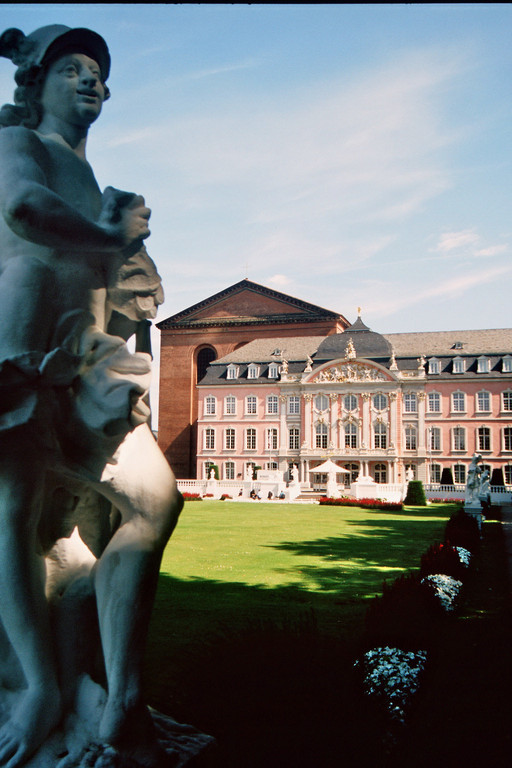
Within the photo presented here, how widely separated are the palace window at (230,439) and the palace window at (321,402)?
7.68 m

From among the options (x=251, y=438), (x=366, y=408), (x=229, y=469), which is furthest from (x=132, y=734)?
(x=229, y=469)

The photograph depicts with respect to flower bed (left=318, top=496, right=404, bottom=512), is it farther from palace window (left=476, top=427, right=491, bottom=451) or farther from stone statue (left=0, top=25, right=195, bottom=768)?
stone statue (left=0, top=25, right=195, bottom=768)

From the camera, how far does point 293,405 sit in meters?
52.2

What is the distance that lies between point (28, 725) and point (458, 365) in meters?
50.2

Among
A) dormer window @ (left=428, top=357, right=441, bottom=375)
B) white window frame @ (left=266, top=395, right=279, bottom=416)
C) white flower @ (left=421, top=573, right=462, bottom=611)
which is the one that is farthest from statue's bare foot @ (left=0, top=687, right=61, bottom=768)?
white window frame @ (left=266, top=395, right=279, bottom=416)

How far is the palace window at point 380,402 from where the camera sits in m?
49.3

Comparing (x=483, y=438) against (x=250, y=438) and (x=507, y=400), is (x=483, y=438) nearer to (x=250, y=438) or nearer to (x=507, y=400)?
(x=507, y=400)

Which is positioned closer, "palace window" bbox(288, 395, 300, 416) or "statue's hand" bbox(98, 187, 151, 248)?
"statue's hand" bbox(98, 187, 151, 248)

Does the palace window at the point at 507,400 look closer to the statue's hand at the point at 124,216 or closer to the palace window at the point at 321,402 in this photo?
the palace window at the point at 321,402

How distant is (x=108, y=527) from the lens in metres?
2.79

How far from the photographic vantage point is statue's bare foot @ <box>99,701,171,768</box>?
7.70 ft

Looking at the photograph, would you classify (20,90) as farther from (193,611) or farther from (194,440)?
(194,440)

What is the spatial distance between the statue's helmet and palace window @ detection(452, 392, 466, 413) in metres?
48.8

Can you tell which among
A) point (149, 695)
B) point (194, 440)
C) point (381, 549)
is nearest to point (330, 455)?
point (194, 440)
